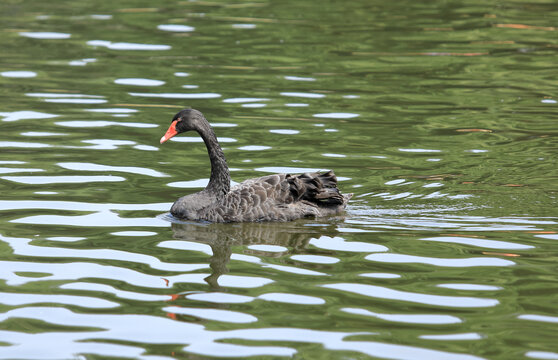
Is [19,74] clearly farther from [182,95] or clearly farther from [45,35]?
[182,95]

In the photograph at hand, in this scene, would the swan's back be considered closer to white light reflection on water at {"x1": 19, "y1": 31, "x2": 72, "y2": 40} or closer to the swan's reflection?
the swan's reflection

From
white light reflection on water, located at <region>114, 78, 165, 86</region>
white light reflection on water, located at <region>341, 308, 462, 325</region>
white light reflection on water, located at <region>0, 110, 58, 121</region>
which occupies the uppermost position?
white light reflection on water, located at <region>114, 78, 165, 86</region>

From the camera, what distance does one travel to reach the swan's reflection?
30.1ft

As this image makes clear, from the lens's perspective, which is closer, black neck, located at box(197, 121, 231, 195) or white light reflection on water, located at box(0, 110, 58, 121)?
black neck, located at box(197, 121, 231, 195)

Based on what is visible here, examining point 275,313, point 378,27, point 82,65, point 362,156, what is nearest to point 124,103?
point 82,65

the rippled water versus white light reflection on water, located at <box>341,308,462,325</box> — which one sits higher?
the rippled water

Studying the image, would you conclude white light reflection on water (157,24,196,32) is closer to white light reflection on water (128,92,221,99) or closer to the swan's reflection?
white light reflection on water (128,92,221,99)

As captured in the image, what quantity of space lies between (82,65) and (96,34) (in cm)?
273

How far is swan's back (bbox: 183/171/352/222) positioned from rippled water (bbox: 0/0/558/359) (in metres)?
0.15

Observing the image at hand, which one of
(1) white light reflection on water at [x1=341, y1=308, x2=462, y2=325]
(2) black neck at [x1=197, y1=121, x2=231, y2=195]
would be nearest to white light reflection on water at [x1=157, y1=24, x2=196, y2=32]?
(2) black neck at [x1=197, y1=121, x2=231, y2=195]

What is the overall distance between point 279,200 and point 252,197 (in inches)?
11.6

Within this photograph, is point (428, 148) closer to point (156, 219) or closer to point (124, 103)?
point (156, 219)

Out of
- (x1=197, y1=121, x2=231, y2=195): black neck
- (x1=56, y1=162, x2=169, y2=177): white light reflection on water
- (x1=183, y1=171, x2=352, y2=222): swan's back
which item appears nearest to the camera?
(x1=183, y1=171, x2=352, y2=222): swan's back

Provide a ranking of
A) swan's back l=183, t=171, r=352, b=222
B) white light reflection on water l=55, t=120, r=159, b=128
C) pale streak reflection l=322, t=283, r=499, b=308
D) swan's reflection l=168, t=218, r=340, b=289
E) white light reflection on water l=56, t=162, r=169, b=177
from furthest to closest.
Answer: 1. white light reflection on water l=55, t=120, r=159, b=128
2. white light reflection on water l=56, t=162, r=169, b=177
3. swan's back l=183, t=171, r=352, b=222
4. swan's reflection l=168, t=218, r=340, b=289
5. pale streak reflection l=322, t=283, r=499, b=308
